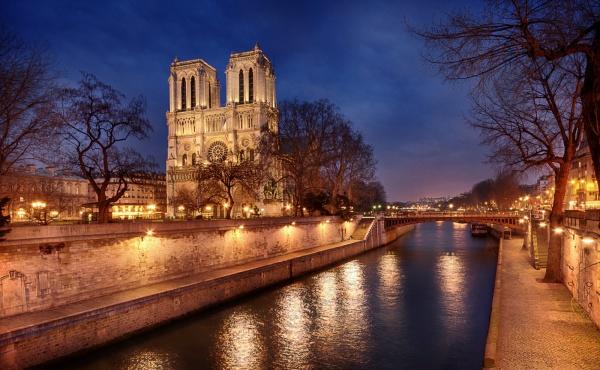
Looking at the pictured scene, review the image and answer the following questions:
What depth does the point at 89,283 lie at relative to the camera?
58.4ft

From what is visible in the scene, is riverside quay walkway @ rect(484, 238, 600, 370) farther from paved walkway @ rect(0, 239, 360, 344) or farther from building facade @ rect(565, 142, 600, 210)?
building facade @ rect(565, 142, 600, 210)

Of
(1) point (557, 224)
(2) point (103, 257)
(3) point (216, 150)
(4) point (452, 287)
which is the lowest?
(4) point (452, 287)

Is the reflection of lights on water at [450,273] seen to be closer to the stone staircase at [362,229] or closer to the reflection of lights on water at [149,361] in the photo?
the stone staircase at [362,229]

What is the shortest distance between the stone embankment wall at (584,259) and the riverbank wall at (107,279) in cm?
1459

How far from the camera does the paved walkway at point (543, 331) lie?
11.1 m

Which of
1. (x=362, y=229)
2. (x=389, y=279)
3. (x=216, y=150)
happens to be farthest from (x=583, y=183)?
(x=216, y=150)

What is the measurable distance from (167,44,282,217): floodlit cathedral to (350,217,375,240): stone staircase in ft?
93.3

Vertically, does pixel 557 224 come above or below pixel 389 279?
above

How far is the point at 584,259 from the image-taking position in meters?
15.1

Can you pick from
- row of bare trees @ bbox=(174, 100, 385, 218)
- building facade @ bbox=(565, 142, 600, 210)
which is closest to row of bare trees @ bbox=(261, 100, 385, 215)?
row of bare trees @ bbox=(174, 100, 385, 218)

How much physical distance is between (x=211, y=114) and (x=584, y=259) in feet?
240

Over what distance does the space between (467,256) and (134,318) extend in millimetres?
32064

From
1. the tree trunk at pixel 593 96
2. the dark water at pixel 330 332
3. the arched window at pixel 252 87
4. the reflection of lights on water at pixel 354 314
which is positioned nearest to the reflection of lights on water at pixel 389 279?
the dark water at pixel 330 332

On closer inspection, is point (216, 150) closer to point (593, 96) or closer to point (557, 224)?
point (557, 224)
